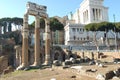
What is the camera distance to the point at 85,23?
76812mm

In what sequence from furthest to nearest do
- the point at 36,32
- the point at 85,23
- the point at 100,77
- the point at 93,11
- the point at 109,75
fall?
the point at 93,11 → the point at 85,23 → the point at 36,32 → the point at 109,75 → the point at 100,77

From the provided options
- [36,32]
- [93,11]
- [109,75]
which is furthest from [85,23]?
[109,75]

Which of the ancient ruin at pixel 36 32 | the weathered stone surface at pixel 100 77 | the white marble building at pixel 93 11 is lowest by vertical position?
the weathered stone surface at pixel 100 77

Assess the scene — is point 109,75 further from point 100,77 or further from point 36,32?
point 36,32

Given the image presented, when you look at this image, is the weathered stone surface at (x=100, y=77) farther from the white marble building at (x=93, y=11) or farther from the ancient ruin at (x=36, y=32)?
the white marble building at (x=93, y=11)

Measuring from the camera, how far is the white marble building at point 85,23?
66.6m

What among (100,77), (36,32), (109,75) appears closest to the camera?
(100,77)

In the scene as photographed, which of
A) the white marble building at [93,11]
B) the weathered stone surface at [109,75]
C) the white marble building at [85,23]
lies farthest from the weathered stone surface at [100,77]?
the white marble building at [93,11]

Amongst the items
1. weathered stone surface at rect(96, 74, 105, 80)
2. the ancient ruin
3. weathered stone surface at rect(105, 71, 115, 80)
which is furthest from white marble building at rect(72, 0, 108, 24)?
weathered stone surface at rect(96, 74, 105, 80)

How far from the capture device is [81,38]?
67.4m

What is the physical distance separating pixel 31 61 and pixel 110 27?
24.6m

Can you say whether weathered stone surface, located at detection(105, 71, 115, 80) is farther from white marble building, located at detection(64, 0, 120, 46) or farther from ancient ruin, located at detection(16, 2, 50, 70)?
white marble building, located at detection(64, 0, 120, 46)

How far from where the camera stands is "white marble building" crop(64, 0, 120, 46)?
66562 mm

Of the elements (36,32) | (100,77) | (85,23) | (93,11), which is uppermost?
(93,11)
